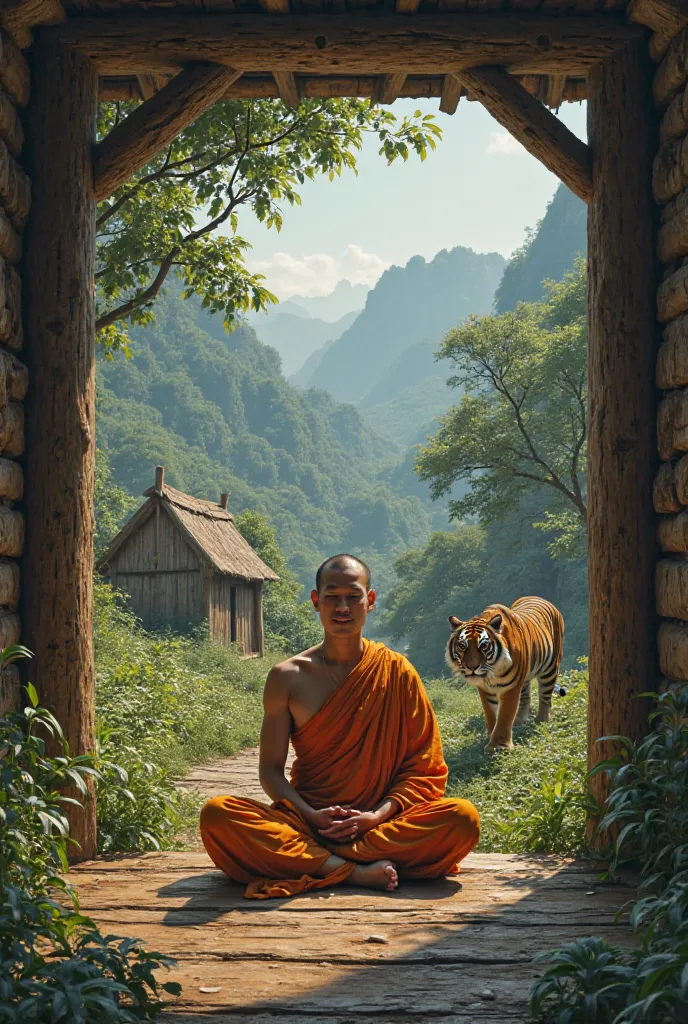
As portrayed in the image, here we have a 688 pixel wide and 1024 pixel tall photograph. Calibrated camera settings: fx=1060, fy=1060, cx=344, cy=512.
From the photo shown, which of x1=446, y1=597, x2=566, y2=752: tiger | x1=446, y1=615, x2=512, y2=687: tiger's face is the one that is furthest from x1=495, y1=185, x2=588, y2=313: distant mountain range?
x1=446, y1=615, x2=512, y2=687: tiger's face

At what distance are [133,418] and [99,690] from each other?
2612 inches

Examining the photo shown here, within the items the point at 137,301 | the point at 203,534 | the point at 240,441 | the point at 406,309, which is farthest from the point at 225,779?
the point at 406,309

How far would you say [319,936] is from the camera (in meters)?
4.58

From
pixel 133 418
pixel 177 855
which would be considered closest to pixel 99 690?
pixel 177 855

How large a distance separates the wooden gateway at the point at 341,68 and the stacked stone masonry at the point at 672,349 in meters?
0.03

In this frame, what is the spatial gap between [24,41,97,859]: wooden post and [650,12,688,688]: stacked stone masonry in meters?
3.25

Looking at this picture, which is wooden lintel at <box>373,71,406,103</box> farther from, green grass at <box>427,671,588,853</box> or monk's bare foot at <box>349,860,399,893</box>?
monk's bare foot at <box>349,860,399,893</box>

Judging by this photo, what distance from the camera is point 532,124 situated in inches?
244

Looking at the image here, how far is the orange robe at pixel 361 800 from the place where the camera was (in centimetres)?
542

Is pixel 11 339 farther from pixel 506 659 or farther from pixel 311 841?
pixel 506 659

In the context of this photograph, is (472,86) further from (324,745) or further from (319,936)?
(319,936)

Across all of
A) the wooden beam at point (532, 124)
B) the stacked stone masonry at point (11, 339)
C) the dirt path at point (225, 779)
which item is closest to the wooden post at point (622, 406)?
the wooden beam at point (532, 124)

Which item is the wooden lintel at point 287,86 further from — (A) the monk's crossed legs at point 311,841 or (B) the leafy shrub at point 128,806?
(A) the monk's crossed legs at point 311,841

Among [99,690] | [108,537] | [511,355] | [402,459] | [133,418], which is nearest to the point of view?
[99,690]
